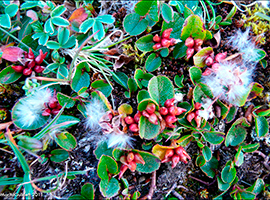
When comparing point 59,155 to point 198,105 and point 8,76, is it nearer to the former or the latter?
point 8,76

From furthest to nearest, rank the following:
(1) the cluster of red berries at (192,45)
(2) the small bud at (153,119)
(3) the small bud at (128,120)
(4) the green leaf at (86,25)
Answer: (4) the green leaf at (86,25) < (1) the cluster of red berries at (192,45) < (3) the small bud at (128,120) < (2) the small bud at (153,119)

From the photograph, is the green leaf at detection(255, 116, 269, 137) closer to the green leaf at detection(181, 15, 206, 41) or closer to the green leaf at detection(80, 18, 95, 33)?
the green leaf at detection(181, 15, 206, 41)

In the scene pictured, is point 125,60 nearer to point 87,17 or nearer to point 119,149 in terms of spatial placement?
point 87,17

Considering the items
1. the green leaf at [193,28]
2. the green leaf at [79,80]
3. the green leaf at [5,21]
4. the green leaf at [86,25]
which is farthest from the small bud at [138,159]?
the green leaf at [5,21]

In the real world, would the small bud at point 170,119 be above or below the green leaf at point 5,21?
below

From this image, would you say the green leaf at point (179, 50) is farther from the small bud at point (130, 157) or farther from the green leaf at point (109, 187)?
the green leaf at point (109, 187)

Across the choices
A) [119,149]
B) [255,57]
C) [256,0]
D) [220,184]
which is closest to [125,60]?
[119,149]

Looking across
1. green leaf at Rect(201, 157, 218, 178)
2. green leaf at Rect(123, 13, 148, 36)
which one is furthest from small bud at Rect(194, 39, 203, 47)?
green leaf at Rect(201, 157, 218, 178)

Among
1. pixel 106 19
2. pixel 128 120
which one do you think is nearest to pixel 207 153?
pixel 128 120
